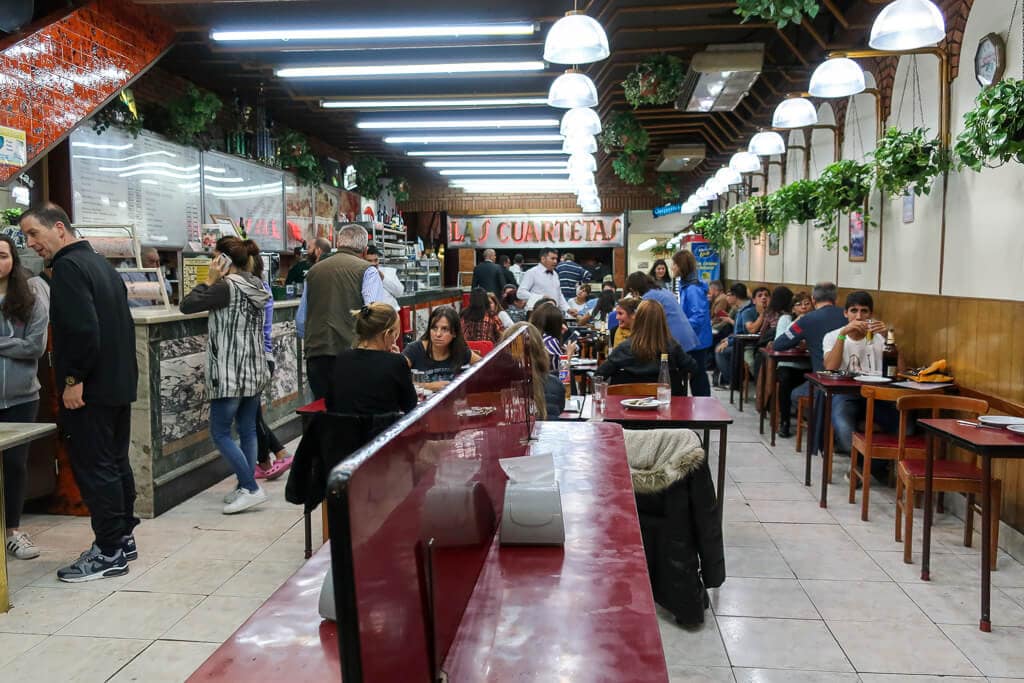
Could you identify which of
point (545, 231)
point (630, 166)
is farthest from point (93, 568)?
point (545, 231)

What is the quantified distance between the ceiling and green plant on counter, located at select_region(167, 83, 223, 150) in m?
0.40

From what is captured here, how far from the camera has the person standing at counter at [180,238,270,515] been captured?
4.87 metres

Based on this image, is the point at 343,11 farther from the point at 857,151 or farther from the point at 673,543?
the point at 673,543

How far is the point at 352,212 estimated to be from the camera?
15.0 meters

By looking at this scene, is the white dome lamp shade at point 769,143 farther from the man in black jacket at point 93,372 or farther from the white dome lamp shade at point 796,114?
the man in black jacket at point 93,372

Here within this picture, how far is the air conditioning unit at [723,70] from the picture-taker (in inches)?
297

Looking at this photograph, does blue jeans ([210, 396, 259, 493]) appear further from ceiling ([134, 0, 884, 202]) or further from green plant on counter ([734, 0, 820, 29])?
green plant on counter ([734, 0, 820, 29])

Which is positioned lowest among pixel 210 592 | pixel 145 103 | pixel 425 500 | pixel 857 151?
pixel 210 592

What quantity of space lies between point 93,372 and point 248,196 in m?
7.07

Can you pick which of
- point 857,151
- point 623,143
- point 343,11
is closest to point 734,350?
point 857,151

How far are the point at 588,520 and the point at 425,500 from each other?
96 centimetres

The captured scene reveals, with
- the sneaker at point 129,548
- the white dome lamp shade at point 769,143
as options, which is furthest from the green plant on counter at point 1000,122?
the sneaker at point 129,548

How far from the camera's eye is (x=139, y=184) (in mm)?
8031

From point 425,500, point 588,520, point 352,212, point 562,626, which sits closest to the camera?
point 425,500
